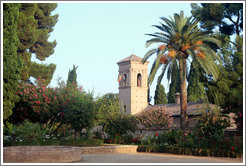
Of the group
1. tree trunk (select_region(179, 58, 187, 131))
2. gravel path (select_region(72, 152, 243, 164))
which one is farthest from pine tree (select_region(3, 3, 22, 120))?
tree trunk (select_region(179, 58, 187, 131))

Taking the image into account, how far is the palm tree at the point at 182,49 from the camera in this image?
867 inches

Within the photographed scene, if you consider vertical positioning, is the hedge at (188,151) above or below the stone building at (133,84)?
below

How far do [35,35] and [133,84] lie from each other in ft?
79.5

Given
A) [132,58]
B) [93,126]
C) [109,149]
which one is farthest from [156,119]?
[132,58]

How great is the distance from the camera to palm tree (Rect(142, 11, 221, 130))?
22.0 meters

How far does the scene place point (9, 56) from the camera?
65.8ft

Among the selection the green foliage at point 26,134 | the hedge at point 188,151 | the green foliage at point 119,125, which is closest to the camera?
the hedge at point 188,151

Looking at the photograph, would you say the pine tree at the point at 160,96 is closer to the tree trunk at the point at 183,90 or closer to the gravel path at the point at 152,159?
the tree trunk at the point at 183,90

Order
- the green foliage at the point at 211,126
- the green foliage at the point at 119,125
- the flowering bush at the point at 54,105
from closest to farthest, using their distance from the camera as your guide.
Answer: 1. the green foliage at the point at 211,126
2. the flowering bush at the point at 54,105
3. the green foliage at the point at 119,125

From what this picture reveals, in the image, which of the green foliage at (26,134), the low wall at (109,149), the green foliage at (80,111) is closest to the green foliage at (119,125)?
the green foliage at (80,111)

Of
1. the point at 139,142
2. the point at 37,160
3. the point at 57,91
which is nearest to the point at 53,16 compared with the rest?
the point at 57,91

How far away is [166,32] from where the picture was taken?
915 inches

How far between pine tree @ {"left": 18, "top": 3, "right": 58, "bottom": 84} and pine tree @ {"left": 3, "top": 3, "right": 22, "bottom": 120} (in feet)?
14.8

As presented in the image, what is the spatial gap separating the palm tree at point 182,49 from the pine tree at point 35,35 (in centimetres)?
1036
